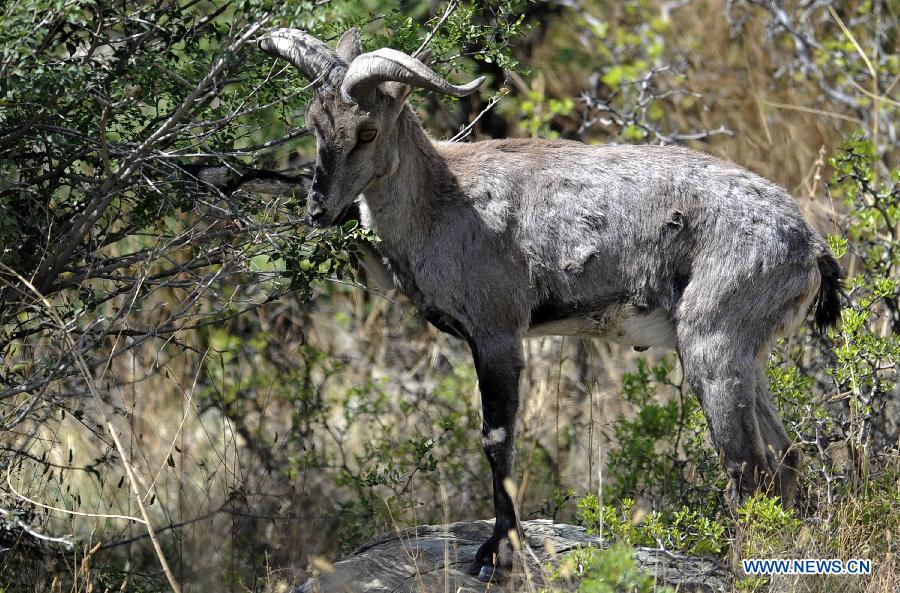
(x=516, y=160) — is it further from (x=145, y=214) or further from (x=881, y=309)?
(x=881, y=309)

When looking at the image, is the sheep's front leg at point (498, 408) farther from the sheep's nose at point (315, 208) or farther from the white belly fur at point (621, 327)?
the sheep's nose at point (315, 208)

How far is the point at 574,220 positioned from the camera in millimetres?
6656

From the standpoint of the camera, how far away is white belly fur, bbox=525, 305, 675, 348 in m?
6.61

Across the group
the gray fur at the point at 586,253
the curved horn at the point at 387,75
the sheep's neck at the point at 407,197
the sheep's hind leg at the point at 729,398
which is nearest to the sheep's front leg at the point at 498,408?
the gray fur at the point at 586,253

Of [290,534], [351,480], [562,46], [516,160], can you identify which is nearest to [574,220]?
[516,160]

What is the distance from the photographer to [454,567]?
6359 millimetres

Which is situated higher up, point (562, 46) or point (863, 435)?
point (562, 46)

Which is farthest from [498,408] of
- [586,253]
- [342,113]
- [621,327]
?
[342,113]

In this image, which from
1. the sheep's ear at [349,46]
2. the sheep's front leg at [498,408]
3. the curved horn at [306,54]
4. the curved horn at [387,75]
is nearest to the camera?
the curved horn at [387,75]

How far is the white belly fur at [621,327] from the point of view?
6.61 metres

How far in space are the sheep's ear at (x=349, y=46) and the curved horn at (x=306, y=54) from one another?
21cm

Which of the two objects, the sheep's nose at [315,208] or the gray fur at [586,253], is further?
the gray fur at [586,253]

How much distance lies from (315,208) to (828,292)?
3230 mm

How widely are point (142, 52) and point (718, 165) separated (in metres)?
3.56
